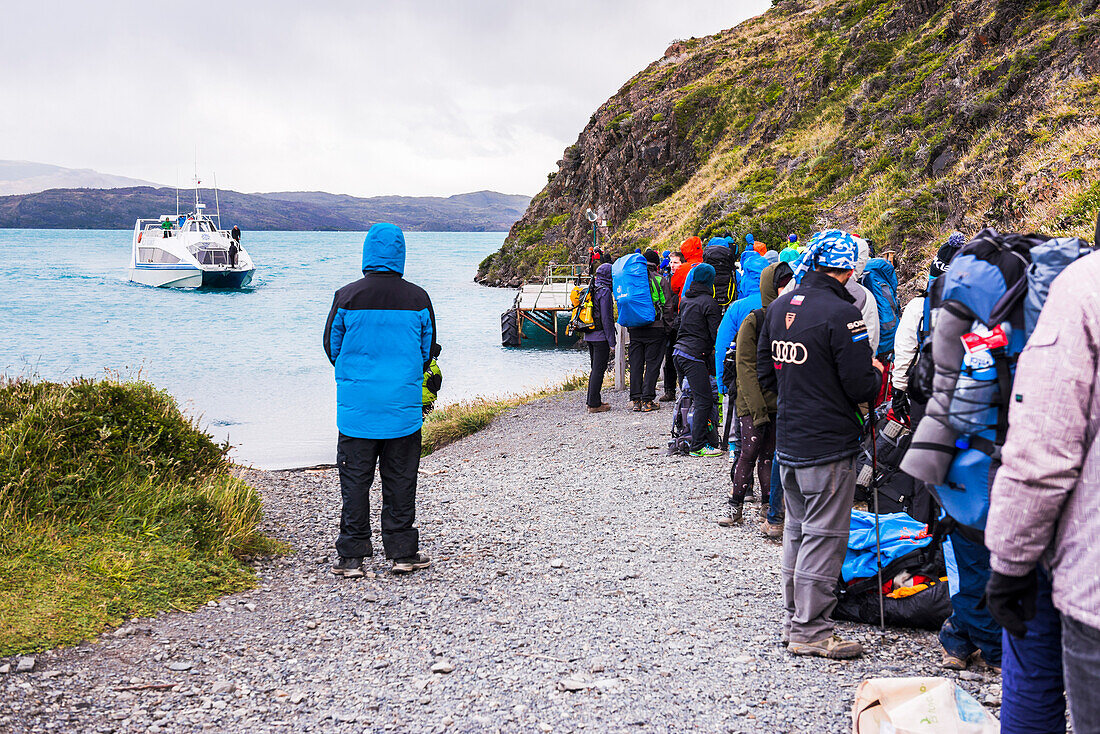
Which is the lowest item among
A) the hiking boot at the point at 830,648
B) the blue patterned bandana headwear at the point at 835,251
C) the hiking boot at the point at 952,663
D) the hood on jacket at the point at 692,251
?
the hiking boot at the point at 830,648

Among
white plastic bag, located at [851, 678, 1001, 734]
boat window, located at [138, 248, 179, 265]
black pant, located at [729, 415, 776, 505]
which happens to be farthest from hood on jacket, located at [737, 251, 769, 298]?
boat window, located at [138, 248, 179, 265]

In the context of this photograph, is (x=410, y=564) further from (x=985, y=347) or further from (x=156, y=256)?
(x=156, y=256)

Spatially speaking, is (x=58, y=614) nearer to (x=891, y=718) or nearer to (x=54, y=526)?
(x=54, y=526)

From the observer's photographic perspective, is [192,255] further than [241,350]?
Yes

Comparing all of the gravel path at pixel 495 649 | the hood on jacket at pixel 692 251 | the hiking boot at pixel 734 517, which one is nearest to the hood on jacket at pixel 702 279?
the hood on jacket at pixel 692 251

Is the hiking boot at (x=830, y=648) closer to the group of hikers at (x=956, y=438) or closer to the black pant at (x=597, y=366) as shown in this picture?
the group of hikers at (x=956, y=438)

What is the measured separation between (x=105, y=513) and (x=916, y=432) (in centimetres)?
508

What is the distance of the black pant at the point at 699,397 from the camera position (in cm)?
859

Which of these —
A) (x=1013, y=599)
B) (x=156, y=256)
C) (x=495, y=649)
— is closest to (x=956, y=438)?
(x=1013, y=599)

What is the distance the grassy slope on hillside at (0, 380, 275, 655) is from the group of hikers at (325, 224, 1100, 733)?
1018mm

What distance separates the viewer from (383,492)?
18.3ft

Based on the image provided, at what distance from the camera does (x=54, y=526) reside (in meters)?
5.23

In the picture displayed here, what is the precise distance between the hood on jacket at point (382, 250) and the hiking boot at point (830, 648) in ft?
10.7

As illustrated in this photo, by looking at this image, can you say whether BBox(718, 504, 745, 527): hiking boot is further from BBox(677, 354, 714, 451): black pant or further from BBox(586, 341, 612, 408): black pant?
BBox(586, 341, 612, 408): black pant
